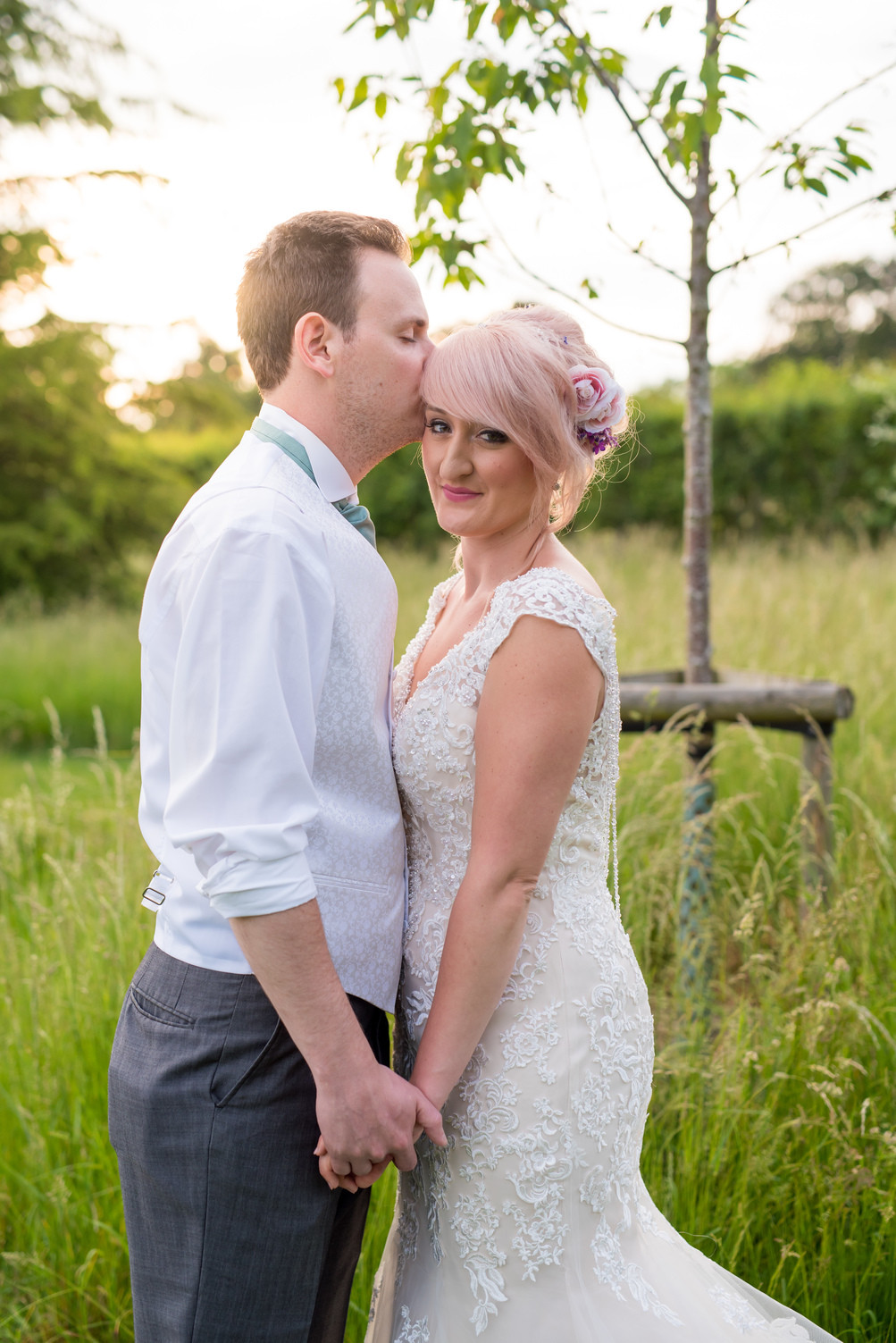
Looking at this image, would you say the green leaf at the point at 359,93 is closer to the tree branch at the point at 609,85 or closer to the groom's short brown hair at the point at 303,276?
the tree branch at the point at 609,85

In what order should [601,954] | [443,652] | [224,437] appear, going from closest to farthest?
[601,954] → [443,652] → [224,437]

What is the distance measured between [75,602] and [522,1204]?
12.6 meters

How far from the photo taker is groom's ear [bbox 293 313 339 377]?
1.82 metres

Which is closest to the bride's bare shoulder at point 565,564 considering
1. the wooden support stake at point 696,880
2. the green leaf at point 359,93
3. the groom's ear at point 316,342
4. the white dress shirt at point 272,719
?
the white dress shirt at point 272,719

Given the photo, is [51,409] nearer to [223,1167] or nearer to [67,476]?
[67,476]

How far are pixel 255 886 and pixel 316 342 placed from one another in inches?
38.1

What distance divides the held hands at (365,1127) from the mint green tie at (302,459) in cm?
90

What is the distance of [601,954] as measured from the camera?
6.25 feet

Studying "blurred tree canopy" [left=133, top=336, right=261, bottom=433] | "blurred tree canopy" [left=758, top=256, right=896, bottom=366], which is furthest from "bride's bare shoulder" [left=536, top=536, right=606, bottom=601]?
"blurred tree canopy" [left=758, top=256, right=896, bottom=366]

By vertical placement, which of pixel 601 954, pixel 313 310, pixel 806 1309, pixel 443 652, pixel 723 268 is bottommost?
pixel 806 1309

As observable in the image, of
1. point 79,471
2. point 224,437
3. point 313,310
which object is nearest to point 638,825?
point 313,310

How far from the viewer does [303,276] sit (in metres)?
1.83

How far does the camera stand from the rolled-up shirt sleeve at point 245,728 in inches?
57.7

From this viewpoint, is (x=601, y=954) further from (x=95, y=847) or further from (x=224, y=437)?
(x=224, y=437)
